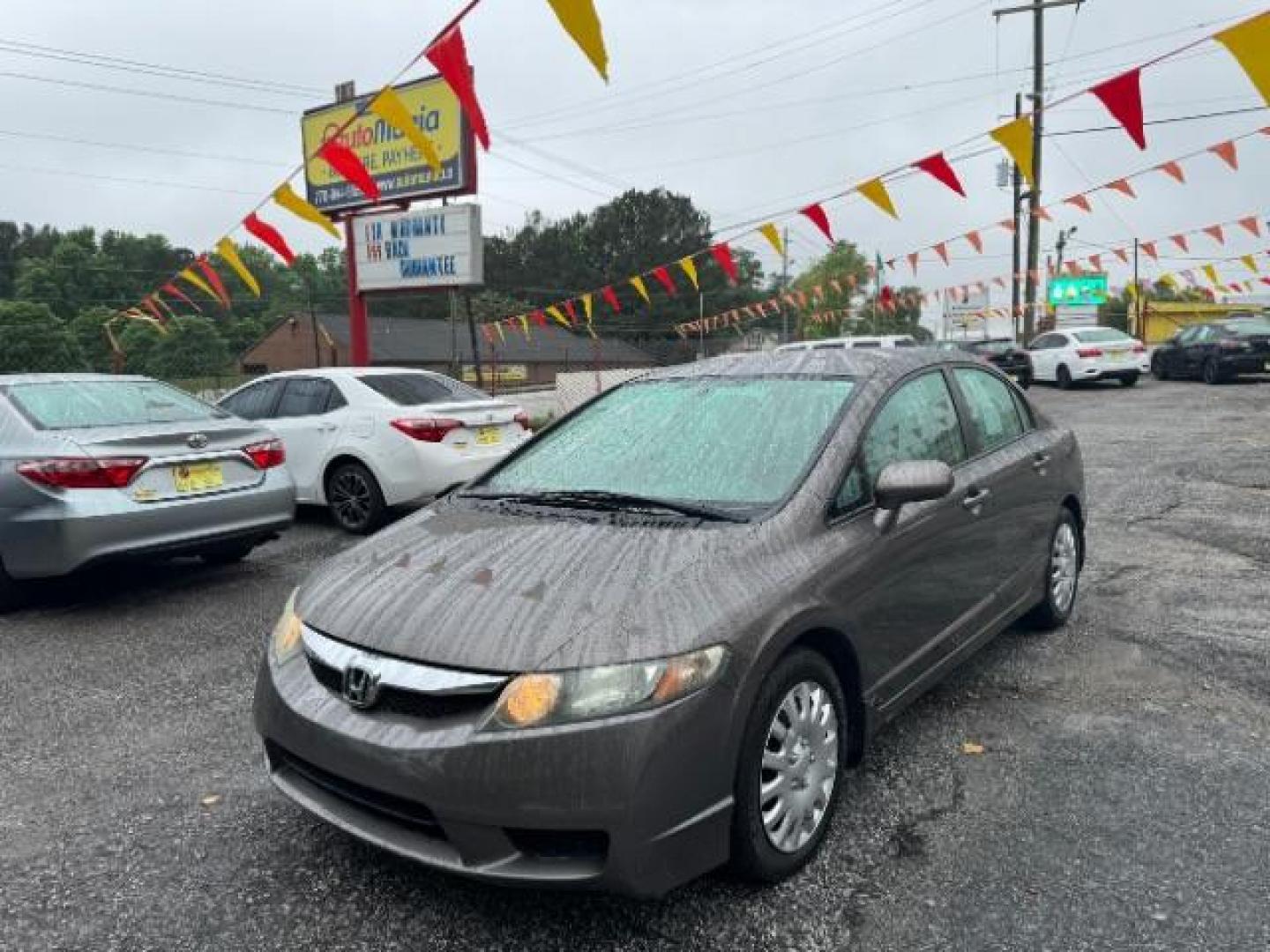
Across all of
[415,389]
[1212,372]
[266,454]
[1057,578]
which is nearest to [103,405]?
[266,454]

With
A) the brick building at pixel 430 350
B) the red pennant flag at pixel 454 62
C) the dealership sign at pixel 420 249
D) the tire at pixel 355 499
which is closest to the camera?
the red pennant flag at pixel 454 62

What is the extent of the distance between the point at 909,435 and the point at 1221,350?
20.3m

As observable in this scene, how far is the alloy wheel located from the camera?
247 cm

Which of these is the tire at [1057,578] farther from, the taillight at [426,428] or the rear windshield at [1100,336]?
the rear windshield at [1100,336]

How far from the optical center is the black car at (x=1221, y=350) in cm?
1942

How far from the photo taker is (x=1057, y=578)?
460 cm

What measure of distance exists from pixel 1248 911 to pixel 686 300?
229 ft

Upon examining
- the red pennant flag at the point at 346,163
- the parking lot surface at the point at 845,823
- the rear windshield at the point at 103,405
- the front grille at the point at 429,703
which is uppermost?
the red pennant flag at the point at 346,163

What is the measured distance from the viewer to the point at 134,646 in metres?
4.80

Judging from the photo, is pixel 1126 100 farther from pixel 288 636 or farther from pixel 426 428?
pixel 288 636

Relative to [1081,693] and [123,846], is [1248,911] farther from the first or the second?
[123,846]

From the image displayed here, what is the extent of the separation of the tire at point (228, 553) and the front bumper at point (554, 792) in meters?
3.73

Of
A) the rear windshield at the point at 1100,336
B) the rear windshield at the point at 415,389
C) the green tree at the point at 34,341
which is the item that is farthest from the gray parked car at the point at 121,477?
the green tree at the point at 34,341

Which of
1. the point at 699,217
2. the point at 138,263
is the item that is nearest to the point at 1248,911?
the point at 138,263
